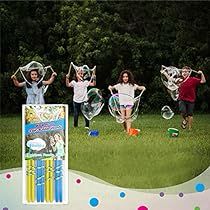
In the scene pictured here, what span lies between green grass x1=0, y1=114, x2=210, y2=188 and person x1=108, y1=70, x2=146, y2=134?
162 millimetres

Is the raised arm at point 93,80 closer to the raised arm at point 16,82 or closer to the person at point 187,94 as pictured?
the raised arm at point 16,82

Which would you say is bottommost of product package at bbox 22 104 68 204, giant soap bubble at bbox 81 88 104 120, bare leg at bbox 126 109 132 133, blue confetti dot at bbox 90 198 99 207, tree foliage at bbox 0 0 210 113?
blue confetti dot at bbox 90 198 99 207

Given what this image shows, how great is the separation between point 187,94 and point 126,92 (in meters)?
0.44

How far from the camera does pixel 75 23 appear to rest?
27.8 ft

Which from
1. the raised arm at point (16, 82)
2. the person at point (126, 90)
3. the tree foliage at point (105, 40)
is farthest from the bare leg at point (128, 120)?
the raised arm at point (16, 82)

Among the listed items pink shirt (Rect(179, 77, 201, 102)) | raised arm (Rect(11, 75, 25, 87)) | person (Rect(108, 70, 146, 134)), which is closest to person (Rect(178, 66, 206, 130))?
pink shirt (Rect(179, 77, 201, 102))

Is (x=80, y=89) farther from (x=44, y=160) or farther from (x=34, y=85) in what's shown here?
(x=44, y=160)

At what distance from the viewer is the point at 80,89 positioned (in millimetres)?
8523

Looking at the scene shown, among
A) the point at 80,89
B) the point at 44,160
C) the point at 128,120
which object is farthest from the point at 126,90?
the point at 44,160

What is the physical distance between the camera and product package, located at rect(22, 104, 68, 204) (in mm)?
8297

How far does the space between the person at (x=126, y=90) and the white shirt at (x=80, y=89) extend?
0.60 feet

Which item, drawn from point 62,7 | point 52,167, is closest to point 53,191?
point 52,167

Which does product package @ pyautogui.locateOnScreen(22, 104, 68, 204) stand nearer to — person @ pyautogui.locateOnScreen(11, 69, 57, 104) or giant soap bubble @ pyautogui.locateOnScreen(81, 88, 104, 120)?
person @ pyautogui.locateOnScreen(11, 69, 57, 104)

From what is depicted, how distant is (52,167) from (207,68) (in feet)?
4.27
